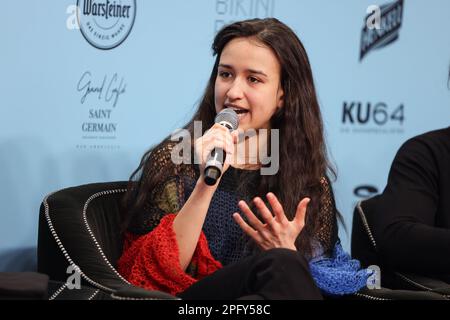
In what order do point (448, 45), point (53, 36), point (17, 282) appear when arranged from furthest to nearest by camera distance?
point (448, 45) → point (53, 36) → point (17, 282)

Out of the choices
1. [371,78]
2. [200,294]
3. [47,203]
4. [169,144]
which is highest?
[371,78]

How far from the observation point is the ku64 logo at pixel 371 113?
331cm

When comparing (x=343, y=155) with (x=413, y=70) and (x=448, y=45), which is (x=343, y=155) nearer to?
(x=413, y=70)

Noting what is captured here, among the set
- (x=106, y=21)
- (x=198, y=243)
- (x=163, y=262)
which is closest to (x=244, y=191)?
(x=198, y=243)

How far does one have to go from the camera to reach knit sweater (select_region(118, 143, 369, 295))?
7.36 feet

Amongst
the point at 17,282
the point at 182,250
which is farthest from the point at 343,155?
the point at 17,282

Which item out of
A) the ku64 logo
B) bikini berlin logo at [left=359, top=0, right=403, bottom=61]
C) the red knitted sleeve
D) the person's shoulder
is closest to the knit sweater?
the red knitted sleeve

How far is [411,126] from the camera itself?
3480 millimetres

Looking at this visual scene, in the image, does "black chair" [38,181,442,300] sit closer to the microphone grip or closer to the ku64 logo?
the microphone grip

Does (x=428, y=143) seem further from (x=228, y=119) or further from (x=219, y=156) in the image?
(x=219, y=156)

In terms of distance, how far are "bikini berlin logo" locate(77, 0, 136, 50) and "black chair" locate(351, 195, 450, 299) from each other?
3.08ft

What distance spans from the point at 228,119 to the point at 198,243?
35cm

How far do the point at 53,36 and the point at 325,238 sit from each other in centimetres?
103

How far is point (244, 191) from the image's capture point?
2430mm
